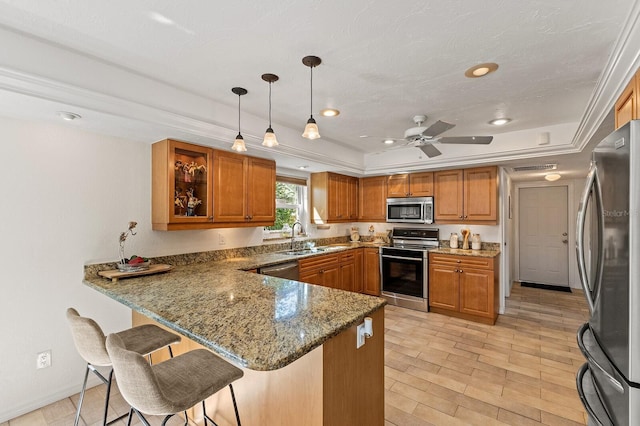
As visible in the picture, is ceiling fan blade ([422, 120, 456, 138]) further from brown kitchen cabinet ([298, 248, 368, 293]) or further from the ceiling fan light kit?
brown kitchen cabinet ([298, 248, 368, 293])

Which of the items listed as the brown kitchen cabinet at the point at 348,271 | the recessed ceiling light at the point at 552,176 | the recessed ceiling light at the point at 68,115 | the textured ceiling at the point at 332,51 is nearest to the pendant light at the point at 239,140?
the textured ceiling at the point at 332,51

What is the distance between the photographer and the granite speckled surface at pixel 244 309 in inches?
47.2

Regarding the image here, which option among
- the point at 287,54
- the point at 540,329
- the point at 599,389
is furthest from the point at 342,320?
the point at 540,329

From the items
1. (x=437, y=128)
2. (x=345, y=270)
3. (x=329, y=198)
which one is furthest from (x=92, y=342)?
(x=329, y=198)

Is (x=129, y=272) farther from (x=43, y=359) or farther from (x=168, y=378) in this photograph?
(x=168, y=378)

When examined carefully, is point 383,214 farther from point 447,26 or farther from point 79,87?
point 79,87

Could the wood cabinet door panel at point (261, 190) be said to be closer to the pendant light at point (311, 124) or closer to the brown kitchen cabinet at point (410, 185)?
the pendant light at point (311, 124)

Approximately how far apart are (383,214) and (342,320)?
3.90 m

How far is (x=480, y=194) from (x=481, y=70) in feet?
8.11

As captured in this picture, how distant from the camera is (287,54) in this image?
1.92 meters

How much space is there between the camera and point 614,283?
3.98 ft

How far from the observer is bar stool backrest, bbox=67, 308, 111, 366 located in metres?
1.47

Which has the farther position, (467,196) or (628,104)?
Result: (467,196)

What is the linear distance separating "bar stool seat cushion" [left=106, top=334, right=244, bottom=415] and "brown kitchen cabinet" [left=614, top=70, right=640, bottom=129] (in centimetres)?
249
